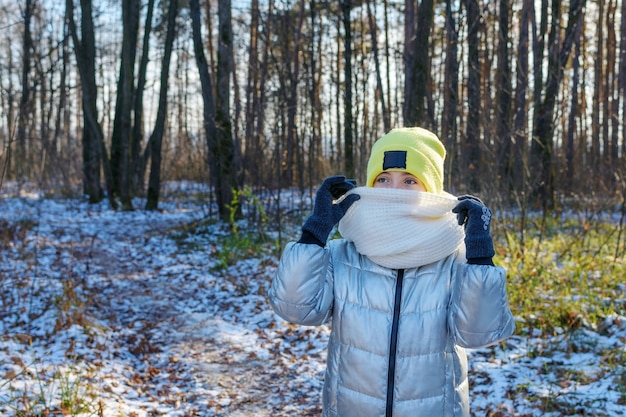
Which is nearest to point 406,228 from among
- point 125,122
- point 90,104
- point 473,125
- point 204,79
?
point 473,125

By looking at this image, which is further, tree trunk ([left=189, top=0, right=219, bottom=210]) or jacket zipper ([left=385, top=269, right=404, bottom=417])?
tree trunk ([left=189, top=0, right=219, bottom=210])

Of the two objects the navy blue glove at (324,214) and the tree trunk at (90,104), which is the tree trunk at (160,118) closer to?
the tree trunk at (90,104)

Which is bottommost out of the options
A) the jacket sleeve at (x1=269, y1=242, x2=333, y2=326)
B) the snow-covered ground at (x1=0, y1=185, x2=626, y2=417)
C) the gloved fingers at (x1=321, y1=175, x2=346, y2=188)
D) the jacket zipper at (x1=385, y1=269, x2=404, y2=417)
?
the snow-covered ground at (x1=0, y1=185, x2=626, y2=417)

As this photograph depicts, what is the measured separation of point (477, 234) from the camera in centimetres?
183

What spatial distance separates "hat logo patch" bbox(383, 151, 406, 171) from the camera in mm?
2027

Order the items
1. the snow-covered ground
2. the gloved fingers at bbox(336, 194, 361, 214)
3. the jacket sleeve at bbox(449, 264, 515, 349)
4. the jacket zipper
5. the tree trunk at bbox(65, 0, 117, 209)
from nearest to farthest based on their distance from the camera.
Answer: the jacket sleeve at bbox(449, 264, 515, 349), the jacket zipper, the gloved fingers at bbox(336, 194, 361, 214), the snow-covered ground, the tree trunk at bbox(65, 0, 117, 209)

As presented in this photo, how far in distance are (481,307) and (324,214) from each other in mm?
629

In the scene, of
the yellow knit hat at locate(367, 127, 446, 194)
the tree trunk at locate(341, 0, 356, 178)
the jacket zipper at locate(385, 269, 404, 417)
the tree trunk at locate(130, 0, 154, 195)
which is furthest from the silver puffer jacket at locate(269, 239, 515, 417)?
the tree trunk at locate(130, 0, 154, 195)

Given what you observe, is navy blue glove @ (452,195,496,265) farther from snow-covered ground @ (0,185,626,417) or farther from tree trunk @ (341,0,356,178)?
tree trunk @ (341,0,356,178)

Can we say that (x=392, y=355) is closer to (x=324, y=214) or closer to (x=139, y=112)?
(x=324, y=214)

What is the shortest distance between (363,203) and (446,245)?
1.11 feet

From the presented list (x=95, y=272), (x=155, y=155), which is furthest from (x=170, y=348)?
(x=155, y=155)

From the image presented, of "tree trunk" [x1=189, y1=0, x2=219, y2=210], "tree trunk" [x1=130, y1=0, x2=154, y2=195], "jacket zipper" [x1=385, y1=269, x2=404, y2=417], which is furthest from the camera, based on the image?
"tree trunk" [x1=130, y1=0, x2=154, y2=195]

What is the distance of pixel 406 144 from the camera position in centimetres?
203
